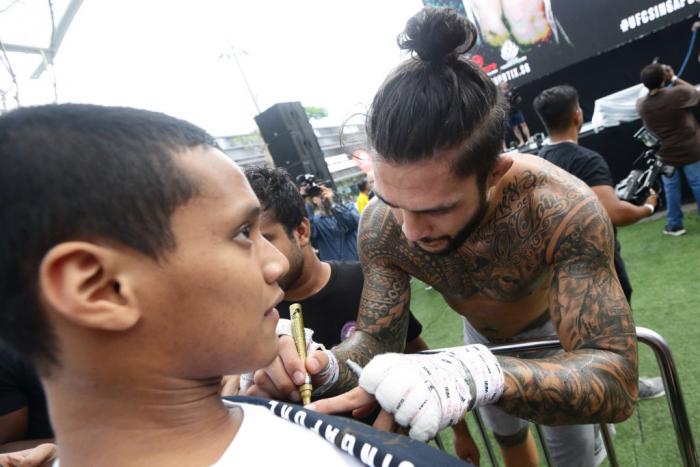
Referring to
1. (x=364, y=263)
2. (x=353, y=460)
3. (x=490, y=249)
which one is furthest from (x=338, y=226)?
(x=353, y=460)

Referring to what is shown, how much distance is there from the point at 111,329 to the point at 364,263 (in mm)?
1463

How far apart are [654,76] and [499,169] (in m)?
3.92

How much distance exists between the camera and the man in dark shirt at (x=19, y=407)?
1603 mm

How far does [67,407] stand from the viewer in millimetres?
689

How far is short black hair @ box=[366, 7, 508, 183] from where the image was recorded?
4.94ft

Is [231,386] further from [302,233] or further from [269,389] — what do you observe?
[302,233]

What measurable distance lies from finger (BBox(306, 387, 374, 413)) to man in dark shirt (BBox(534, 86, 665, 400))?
2.10 metres

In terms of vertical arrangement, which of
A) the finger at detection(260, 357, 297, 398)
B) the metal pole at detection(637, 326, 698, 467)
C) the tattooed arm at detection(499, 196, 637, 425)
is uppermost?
the finger at detection(260, 357, 297, 398)

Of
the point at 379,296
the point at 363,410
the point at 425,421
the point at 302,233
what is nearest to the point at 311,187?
the point at 302,233

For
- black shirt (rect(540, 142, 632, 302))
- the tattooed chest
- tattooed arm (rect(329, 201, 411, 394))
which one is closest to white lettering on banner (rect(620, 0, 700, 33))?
black shirt (rect(540, 142, 632, 302))

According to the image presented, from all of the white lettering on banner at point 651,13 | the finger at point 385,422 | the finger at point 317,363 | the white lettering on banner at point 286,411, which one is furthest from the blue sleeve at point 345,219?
the white lettering on banner at point 651,13

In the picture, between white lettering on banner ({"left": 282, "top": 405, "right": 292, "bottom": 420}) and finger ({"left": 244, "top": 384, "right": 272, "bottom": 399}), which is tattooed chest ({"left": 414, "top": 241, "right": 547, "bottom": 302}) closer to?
finger ({"left": 244, "top": 384, "right": 272, "bottom": 399})

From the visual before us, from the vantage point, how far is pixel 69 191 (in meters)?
0.59

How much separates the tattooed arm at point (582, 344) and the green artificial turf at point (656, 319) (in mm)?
1266
